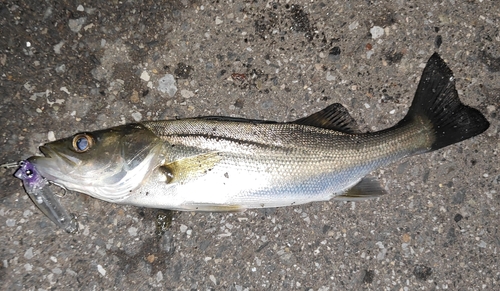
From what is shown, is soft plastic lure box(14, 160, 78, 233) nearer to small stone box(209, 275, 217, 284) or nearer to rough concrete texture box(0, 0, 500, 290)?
rough concrete texture box(0, 0, 500, 290)

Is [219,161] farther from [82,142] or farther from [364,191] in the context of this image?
[364,191]

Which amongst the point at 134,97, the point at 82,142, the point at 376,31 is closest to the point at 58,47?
the point at 134,97

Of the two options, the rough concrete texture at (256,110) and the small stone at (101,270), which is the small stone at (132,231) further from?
the small stone at (101,270)

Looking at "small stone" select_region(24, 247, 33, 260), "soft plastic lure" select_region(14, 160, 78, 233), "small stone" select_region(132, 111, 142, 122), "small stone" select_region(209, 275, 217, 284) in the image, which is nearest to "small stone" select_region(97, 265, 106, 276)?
"soft plastic lure" select_region(14, 160, 78, 233)

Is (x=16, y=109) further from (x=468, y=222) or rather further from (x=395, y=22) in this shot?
(x=468, y=222)

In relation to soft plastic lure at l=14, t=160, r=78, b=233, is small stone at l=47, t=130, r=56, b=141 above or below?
above

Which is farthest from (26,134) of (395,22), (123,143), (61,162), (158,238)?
(395,22)
